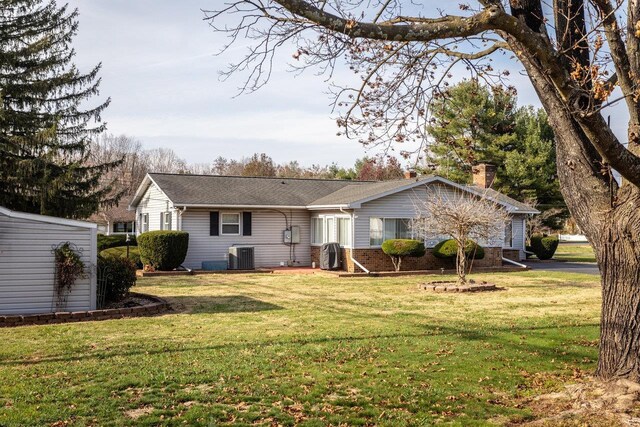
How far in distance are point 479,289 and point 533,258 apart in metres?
17.5

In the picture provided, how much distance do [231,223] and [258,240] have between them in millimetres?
1390

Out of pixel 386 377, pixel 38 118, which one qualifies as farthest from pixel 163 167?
pixel 386 377

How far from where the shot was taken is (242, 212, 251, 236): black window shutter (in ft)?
82.2

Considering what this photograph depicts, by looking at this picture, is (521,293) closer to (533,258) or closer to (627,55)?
(627,55)

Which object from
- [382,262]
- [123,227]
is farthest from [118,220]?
[382,262]

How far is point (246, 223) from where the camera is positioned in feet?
82.4

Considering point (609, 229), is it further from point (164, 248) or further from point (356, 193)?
point (356, 193)

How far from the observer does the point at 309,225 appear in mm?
26484

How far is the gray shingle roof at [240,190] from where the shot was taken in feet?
80.0

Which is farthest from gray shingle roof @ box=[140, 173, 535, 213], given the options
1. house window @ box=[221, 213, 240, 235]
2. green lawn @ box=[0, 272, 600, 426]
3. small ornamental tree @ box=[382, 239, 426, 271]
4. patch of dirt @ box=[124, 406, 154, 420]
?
patch of dirt @ box=[124, 406, 154, 420]

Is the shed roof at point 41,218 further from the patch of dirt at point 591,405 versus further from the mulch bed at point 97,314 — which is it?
the patch of dirt at point 591,405

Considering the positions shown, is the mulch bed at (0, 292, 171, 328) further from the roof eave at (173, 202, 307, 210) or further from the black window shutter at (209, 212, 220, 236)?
the black window shutter at (209, 212, 220, 236)

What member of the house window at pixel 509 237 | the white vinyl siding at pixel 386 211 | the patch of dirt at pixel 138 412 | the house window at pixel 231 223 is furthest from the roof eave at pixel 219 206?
the patch of dirt at pixel 138 412

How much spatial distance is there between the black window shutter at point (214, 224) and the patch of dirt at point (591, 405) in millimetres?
19348
